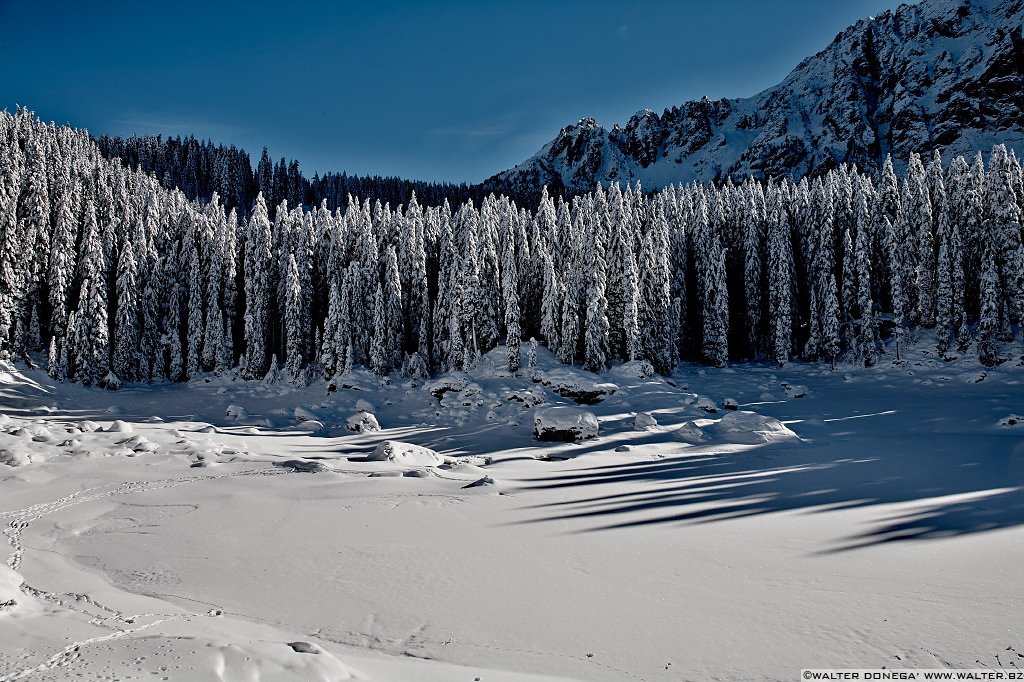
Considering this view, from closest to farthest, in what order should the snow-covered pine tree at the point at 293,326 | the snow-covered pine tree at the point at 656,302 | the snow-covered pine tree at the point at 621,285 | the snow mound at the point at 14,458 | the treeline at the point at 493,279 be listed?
1. the snow mound at the point at 14,458
2. the snow-covered pine tree at the point at 621,285
3. the treeline at the point at 493,279
4. the snow-covered pine tree at the point at 656,302
5. the snow-covered pine tree at the point at 293,326

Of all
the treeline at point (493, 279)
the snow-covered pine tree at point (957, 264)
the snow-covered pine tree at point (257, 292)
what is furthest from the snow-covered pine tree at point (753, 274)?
the snow-covered pine tree at point (257, 292)

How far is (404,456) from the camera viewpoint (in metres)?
22.2

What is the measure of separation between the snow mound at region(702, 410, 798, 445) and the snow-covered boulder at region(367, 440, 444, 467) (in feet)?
49.0

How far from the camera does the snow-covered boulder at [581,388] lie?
120 feet

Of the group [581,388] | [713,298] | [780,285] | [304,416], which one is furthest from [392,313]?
[780,285]

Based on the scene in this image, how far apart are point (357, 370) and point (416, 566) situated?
38.4 metres

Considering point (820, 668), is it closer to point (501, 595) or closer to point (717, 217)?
point (501, 595)

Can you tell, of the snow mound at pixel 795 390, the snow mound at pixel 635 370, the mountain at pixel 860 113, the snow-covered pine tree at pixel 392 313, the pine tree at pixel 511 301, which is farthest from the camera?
the mountain at pixel 860 113

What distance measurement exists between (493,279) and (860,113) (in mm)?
155517

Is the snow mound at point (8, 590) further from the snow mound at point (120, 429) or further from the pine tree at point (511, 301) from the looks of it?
the pine tree at point (511, 301)

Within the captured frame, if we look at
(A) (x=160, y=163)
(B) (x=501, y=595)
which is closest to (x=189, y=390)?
(B) (x=501, y=595)

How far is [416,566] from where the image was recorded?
30.8ft

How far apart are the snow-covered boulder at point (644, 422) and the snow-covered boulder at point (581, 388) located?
6.03 meters

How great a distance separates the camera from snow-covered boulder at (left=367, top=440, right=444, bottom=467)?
71.0 ft
